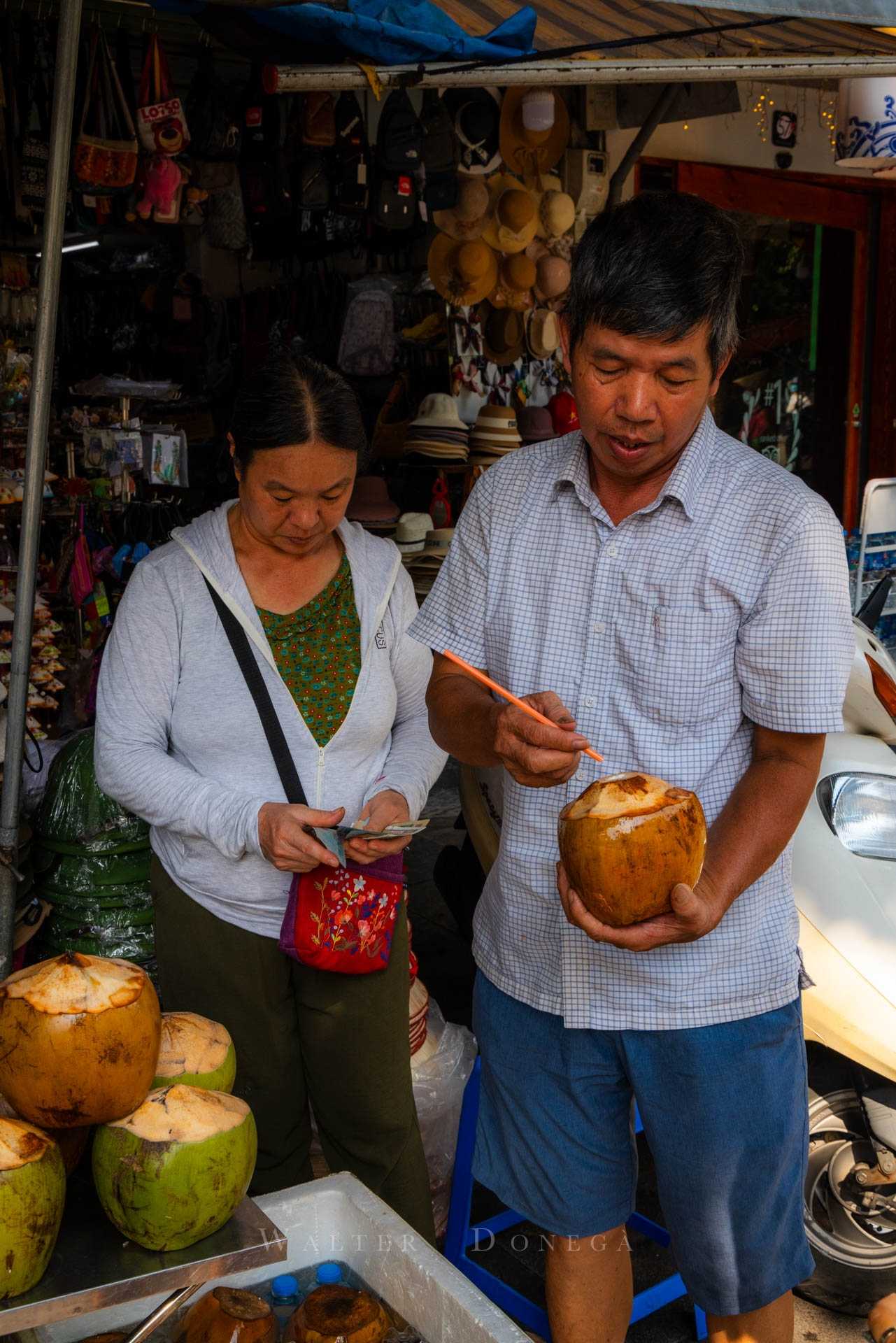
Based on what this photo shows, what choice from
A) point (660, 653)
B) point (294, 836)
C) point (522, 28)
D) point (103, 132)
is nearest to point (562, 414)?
point (103, 132)

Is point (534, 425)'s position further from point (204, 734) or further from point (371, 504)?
point (204, 734)

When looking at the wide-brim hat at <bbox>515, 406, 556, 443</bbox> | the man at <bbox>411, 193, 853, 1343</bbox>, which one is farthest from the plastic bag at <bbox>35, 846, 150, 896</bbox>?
the wide-brim hat at <bbox>515, 406, 556, 443</bbox>

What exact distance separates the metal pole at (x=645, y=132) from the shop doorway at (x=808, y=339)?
6.95ft

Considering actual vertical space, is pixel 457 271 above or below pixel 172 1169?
above

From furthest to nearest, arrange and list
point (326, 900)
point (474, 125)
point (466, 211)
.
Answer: point (466, 211)
point (474, 125)
point (326, 900)

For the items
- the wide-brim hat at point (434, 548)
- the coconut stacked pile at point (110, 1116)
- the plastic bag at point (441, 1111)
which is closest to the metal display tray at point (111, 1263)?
the coconut stacked pile at point (110, 1116)

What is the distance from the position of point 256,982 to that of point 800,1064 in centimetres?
98

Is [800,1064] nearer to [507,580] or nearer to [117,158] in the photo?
[507,580]

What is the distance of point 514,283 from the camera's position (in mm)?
5633

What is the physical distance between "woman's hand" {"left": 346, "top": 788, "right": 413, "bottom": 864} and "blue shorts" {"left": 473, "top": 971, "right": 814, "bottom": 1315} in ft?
1.19

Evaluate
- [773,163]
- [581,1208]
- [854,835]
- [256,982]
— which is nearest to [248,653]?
[256,982]

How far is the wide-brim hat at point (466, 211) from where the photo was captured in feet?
17.5

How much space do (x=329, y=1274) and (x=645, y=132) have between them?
183 inches

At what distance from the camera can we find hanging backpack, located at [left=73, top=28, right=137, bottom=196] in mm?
4777
